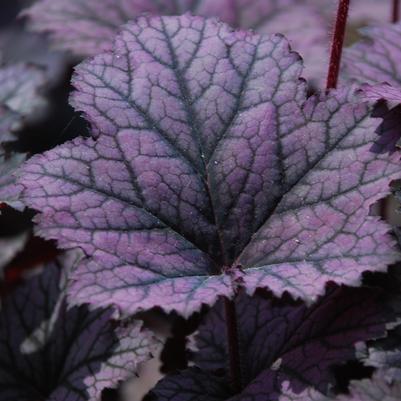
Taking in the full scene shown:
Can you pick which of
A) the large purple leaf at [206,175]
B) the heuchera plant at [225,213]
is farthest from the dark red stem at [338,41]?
the large purple leaf at [206,175]

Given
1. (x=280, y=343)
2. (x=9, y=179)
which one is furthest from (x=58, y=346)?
(x=280, y=343)

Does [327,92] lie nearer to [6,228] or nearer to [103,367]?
[103,367]

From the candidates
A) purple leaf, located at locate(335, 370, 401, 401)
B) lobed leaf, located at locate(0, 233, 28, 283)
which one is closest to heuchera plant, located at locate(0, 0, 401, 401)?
purple leaf, located at locate(335, 370, 401, 401)

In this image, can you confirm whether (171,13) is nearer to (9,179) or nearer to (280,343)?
(9,179)

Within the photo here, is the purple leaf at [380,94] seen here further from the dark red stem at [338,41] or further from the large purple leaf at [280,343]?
the large purple leaf at [280,343]

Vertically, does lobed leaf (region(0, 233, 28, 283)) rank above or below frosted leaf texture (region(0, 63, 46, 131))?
below

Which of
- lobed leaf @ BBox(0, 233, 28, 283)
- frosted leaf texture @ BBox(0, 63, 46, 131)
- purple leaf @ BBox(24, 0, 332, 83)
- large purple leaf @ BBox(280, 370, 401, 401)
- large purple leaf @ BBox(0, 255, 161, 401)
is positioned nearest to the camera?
large purple leaf @ BBox(280, 370, 401, 401)

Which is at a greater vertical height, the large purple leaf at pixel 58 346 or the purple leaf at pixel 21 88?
the purple leaf at pixel 21 88

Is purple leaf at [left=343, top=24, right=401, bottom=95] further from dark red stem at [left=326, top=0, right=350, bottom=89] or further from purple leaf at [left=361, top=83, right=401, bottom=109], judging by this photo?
purple leaf at [left=361, top=83, right=401, bottom=109]
